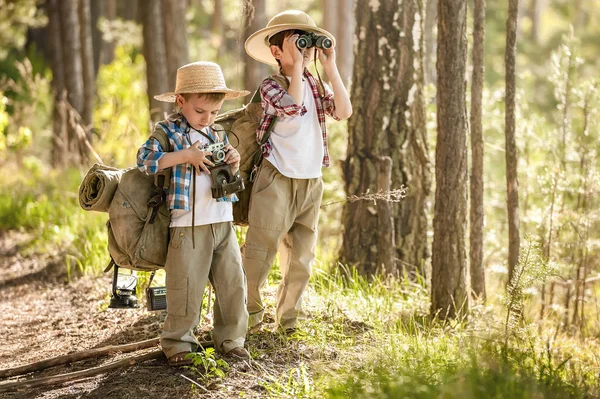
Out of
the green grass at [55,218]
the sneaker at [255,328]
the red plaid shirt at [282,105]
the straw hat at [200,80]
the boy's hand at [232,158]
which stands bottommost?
the sneaker at [255,328]

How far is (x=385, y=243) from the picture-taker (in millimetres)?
5906

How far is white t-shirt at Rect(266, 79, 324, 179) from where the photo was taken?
4.29 m

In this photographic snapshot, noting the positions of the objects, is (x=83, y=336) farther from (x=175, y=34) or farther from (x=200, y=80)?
(x=175, y=34)

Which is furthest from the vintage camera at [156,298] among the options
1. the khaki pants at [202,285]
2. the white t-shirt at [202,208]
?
the white t-shirt at [202,208]

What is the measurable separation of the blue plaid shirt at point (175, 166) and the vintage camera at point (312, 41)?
2.54 feet

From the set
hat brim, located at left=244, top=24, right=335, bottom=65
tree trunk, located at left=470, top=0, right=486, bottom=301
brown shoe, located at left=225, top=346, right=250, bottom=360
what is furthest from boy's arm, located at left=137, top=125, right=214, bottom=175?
tree trunk, located at left=470, top=0, right=486, bottom=301

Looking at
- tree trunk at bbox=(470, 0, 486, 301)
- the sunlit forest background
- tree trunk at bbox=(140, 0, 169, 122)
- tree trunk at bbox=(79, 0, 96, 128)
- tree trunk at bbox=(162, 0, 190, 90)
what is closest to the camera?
the sunlit forest background

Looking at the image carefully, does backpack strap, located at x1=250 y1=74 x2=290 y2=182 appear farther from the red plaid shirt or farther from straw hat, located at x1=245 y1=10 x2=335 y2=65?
straw hat, located at x1=245 y1=10 x2=335 y2=65

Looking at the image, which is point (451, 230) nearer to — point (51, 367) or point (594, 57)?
point (51, 367)

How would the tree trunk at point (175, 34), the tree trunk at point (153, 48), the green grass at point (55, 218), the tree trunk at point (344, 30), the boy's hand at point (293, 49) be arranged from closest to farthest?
the boy's hand at point (293, 49) < the green grass at point (55, 218) < the tree trunk at point (153, 48) < the tree trunk at point (175, 34) < the tree trunk at point (344, 30)

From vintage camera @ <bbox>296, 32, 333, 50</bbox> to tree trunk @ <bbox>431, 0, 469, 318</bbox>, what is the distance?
3.37 feet

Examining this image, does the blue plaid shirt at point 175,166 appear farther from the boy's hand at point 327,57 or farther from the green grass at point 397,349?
the green grass at point 397,349

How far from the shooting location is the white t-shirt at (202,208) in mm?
3961

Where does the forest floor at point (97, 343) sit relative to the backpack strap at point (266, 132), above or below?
below
